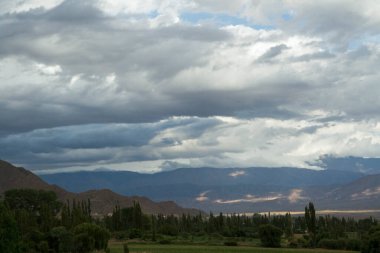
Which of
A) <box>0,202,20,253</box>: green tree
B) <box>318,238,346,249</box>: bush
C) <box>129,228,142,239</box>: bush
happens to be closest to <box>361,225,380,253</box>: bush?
<box>318,238,346,249</box>: bush

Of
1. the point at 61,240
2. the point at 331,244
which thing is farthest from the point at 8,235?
the point at 331,244

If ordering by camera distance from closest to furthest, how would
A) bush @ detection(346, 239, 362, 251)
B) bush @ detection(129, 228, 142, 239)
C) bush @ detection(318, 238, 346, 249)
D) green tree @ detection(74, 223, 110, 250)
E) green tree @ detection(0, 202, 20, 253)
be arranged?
green tree @ detection(0, 202, 20, 253) < green tree @ detection(74, 223, 110, 250) < bush @ detection(346, 239, 362, 251) < bush @ detection(318, 238, 346, 249) < bush @ detection(129, 228, 142, 239)

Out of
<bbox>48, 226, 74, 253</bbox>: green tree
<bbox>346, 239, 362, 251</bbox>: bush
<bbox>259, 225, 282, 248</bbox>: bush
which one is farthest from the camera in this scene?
<bbox>259, 225, 282, 248</bbox>: bush

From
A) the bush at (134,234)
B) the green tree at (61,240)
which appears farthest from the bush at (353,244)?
the green tree at (61,240)

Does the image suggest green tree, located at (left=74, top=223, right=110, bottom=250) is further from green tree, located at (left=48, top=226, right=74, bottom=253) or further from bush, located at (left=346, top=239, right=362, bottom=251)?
bush, located at (left=346, top=239, right=362, bottom=251)

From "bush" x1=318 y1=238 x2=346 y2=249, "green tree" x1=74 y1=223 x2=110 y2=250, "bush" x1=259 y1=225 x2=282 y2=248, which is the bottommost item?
"bush" x1=318 y1=238 x2=346 y2=249

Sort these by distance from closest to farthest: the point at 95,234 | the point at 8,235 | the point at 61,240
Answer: the point at 8,235, the point at 95,234, the point at 61,240

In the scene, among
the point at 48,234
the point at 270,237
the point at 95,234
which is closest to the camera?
the point at 95,234

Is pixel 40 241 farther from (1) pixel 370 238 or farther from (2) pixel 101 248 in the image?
(1) pixel 370 238

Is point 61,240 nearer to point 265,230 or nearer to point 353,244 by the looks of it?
point 265,230

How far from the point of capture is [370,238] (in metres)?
86.3

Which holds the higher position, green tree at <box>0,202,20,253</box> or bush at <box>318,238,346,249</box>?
green tree at <box>0,202,20,253</box>

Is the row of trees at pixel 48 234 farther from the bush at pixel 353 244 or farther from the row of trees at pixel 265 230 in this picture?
the bush at pixel 353 244

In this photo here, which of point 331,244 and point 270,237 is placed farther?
point 270,237
